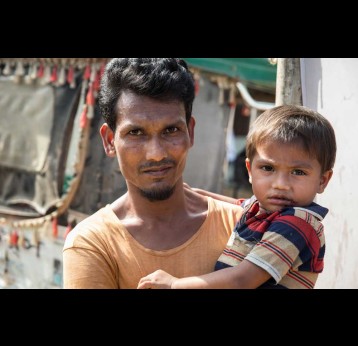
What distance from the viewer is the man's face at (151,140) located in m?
1.84

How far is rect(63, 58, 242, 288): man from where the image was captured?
72.8 inches

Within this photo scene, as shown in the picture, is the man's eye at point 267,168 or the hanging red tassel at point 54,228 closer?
the man's eye at point 267,168

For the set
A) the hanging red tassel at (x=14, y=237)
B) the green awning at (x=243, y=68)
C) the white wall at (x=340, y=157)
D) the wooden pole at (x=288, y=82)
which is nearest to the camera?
the white wall at (x=340, y=157)

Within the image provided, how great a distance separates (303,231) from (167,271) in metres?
0.46

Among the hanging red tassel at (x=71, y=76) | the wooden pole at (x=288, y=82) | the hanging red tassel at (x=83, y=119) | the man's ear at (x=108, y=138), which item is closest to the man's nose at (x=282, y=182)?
the man's ear at (x=108, y=138)

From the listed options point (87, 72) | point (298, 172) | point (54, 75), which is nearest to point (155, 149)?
point (298, 172)

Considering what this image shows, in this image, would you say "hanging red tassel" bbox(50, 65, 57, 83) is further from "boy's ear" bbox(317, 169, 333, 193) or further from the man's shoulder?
"boy's ear" bbox(317, 169, 333, 193)

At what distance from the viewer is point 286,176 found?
6.15ft

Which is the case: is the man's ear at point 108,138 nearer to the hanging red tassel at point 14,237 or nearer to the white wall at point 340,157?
the white wall at point 340,157

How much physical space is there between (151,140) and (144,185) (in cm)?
17

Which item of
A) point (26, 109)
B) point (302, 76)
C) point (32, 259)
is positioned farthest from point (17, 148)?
point (302, 76)

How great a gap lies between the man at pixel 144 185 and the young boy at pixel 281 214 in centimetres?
14

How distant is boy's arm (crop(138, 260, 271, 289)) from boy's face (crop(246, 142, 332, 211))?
25 centimetres

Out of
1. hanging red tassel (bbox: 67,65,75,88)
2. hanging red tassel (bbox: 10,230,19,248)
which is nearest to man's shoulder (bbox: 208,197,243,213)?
hanging red tassel (bbox: 67,65,75,88)
